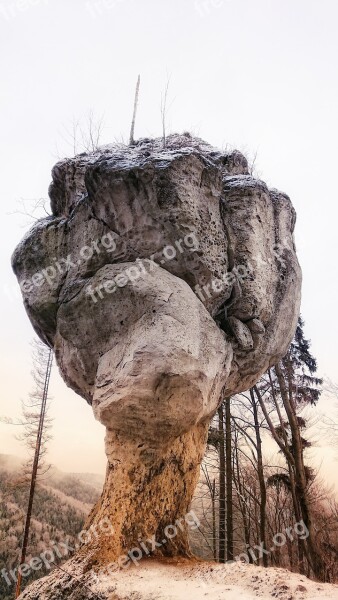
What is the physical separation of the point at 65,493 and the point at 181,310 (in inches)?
1276

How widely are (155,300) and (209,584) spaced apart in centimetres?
338

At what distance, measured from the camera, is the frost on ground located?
152 inches

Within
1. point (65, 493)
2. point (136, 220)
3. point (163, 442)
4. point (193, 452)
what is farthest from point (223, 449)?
point (65, 493)

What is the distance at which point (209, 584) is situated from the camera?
14.6ft

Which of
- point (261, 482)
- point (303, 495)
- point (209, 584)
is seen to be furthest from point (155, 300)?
point (261, 482)

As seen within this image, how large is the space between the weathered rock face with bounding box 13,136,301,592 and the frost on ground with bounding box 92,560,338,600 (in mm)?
616

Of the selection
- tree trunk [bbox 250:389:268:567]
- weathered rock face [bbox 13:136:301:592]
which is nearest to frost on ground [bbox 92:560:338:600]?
weathered rock face [bbox 13:136:301:592]

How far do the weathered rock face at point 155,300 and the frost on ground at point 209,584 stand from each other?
2.02ft

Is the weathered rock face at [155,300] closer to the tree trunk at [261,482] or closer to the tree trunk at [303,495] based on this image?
the tree trunk at [303,495]

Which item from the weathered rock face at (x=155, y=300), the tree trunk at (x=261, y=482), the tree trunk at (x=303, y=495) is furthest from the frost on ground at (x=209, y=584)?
the tree trunk at (x=261, y=482)

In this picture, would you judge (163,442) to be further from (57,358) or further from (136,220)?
(136,220)

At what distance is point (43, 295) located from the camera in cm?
698

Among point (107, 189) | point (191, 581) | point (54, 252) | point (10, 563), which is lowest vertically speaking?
point (10, 563)

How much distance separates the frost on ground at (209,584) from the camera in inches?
152
